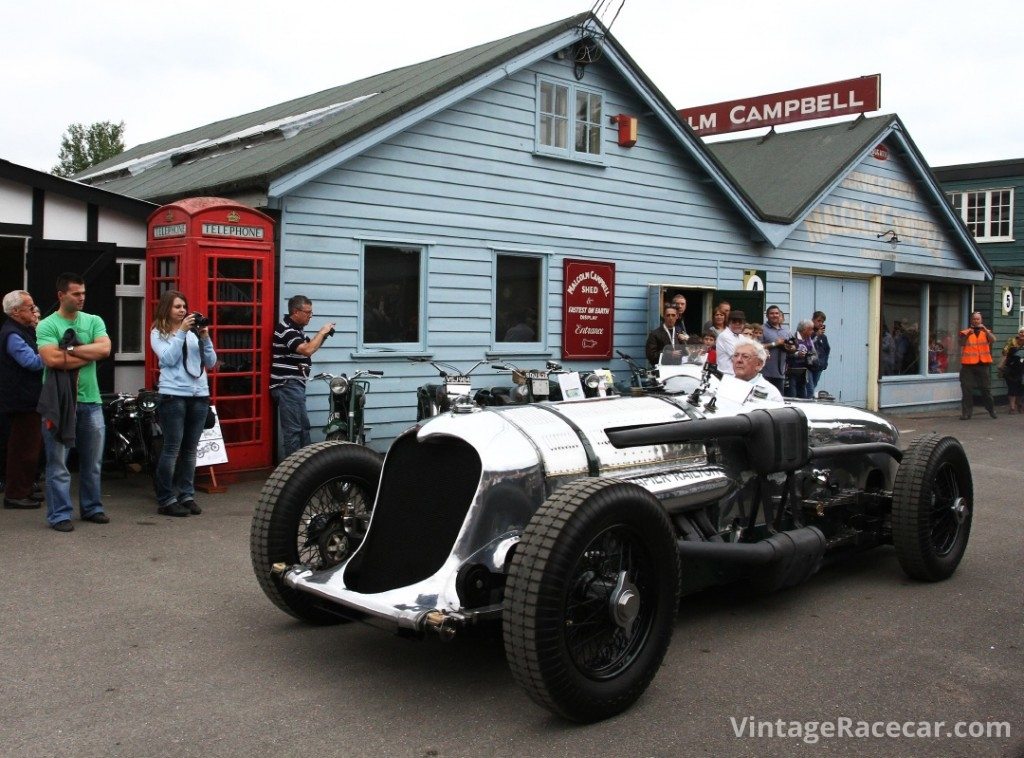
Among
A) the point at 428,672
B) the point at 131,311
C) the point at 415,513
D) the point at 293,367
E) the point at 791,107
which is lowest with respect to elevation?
the point at 428,672

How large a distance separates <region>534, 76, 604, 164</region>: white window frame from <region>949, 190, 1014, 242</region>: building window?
66.1ft

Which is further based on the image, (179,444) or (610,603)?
(179,444)

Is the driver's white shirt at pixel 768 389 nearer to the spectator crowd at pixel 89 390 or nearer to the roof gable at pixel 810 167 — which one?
the spectator crowd at pixel 89 390

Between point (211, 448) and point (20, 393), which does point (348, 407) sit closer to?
point (211, 448)

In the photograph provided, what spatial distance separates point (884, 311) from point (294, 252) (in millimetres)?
13039

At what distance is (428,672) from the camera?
466 cm

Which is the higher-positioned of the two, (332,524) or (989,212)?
(989,212)

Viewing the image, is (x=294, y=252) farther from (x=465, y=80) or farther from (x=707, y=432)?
(x=707, y=432)

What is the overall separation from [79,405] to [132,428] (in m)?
1.83

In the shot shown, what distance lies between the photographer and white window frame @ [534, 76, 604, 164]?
12.8 m

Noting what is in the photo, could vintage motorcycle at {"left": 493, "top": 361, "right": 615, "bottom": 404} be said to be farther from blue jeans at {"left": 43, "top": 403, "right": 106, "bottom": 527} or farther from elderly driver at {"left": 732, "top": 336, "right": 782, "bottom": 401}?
blue jeans at {"left": 43, "top": 403, "right": 106, "bottom": 527}

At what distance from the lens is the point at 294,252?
10336mm

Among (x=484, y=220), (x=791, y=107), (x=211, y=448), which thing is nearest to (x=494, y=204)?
(x=484, y=220)

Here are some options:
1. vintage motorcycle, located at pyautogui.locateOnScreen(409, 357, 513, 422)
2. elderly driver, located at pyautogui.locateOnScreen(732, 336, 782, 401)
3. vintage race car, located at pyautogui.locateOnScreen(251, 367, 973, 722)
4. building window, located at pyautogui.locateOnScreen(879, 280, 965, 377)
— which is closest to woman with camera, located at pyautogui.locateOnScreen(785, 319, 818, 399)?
vintage motorcycle, located at pyautogui.locateOnScreen(409, 357, 513, 422)
